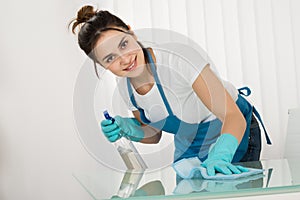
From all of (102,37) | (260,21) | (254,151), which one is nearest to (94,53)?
(102,37)

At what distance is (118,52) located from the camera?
117 cm

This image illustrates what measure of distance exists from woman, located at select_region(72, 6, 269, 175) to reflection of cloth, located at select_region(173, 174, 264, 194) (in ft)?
0.24

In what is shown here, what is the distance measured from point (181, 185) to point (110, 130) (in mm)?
412

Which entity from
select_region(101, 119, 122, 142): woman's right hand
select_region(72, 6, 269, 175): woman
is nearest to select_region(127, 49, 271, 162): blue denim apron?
select_region(72, 6, 269, 175): woman

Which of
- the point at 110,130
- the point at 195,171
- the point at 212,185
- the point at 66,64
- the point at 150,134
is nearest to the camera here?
the point at 212,185

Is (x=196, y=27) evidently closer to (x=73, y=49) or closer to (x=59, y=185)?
(x=73, y=49)

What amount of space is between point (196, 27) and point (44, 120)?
789mm

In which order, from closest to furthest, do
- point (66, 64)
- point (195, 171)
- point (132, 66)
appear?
point (195, 171), point (132, 66), point (66, 64)

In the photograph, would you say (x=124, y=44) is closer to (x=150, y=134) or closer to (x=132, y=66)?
(x=132, y=66)

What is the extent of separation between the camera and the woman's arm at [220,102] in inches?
46.9

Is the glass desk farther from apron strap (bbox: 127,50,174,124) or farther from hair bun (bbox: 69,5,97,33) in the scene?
hair bun (bbox: 69,5,97,33)

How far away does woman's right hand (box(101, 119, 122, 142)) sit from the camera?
131cm

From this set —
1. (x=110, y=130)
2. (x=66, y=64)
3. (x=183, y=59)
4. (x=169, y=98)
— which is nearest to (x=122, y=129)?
(x=110, y=130)

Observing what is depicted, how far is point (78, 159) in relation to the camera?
7.32 feet
